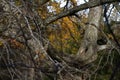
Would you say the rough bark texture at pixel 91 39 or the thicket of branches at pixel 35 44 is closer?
the thicket of branches at pixel 35 44

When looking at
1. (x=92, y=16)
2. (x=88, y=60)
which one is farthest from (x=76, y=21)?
(x=88, y=60)

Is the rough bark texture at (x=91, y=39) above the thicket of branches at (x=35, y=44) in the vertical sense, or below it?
below

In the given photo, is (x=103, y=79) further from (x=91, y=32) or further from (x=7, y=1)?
(x=7, y=1)

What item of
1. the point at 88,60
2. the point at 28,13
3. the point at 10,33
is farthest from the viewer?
the point at 88,60

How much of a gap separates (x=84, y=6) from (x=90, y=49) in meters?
3.89

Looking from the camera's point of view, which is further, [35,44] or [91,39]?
[91,39]

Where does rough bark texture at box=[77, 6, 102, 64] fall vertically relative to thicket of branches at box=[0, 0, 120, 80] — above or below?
below

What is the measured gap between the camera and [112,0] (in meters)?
3.03

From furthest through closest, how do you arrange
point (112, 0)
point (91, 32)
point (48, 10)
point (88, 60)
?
point (91, 32)
point (88, 60)
point (48, 10)
point (112, 0)

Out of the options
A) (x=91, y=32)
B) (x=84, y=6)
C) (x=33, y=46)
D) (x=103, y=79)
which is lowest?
(x=103, y=79)

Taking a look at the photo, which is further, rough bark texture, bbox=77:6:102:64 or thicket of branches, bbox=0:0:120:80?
rough bark texture, bbox=77:6:102:64

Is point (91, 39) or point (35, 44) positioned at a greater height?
point (35, 44)

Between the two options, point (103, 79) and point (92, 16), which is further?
point (103, 79)

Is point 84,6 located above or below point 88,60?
above
